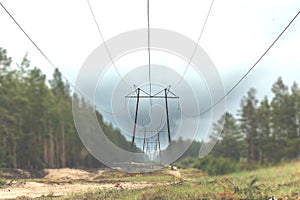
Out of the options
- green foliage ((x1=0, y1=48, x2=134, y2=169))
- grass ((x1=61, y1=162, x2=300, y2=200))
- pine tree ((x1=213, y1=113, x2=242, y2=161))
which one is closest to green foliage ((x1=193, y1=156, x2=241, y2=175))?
grass ((x1=61, y1=162, x2=300, y2=200))

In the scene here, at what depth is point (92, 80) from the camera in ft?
38.4

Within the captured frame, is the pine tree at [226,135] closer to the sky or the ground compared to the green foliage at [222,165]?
closer to the sky

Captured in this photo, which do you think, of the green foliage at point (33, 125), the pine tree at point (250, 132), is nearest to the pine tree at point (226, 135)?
the pine tree at point (250, 132)

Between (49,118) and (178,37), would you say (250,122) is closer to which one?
(178,37)

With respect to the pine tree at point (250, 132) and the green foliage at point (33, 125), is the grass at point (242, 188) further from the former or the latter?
the green foliage at point (33, 125)

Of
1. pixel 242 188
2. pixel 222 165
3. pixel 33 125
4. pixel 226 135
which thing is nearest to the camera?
pixel 222 165

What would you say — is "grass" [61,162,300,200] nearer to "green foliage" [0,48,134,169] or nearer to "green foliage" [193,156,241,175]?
"green foliage" [193,156,241,175]

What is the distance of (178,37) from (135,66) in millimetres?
1763

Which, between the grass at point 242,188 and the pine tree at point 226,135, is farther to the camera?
the pine tree at point 226,135

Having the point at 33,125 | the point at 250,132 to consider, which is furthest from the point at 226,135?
the point at 33,125

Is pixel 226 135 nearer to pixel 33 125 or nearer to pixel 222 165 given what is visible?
pixel 222 165

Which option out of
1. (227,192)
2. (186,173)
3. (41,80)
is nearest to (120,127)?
(186,173)

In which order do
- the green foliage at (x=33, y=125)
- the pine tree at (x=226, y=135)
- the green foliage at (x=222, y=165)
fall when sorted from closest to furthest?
the green foliage at (x=222, y=165)
the pine tree at (x=226, y=135)
the green foliage at (x=33, y=125)

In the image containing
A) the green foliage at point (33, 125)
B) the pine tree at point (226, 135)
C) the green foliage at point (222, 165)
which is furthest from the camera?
the green foliage at point (33, 125)
